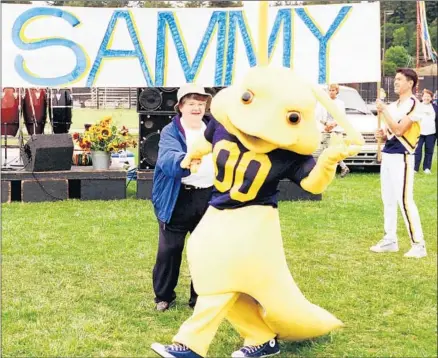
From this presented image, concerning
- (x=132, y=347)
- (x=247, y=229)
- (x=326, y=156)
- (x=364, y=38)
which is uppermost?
(x=364, y=38)

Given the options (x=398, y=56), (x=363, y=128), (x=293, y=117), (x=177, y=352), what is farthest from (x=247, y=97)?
(x=398, y=56)

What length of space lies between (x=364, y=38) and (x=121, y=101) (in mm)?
28304

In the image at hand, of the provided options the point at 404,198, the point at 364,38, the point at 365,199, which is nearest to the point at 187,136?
the point at 404,198

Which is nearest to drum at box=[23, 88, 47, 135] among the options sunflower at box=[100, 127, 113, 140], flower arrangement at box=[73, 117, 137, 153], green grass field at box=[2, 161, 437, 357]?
flower arrangement at box=[73, 117, 137, 153]

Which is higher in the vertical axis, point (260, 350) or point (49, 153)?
point (49, 153)

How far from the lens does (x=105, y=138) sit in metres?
10.3

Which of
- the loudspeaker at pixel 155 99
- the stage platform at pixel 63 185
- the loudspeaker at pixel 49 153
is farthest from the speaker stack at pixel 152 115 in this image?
the loudspeaker at pixel 49 153

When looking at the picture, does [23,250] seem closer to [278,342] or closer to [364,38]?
[278,342]

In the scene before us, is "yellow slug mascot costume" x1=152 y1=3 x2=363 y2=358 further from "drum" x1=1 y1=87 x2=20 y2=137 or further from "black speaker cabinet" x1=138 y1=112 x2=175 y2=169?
"drum" x1=1 y1=87 x2=20 y2=137

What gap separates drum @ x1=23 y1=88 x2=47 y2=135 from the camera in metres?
11.7

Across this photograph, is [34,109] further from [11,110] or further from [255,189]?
[255,189]

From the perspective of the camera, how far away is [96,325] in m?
4.91

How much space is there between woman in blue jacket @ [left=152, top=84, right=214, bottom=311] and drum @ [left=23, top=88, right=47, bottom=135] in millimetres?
7192

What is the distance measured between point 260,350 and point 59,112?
8.57 m
